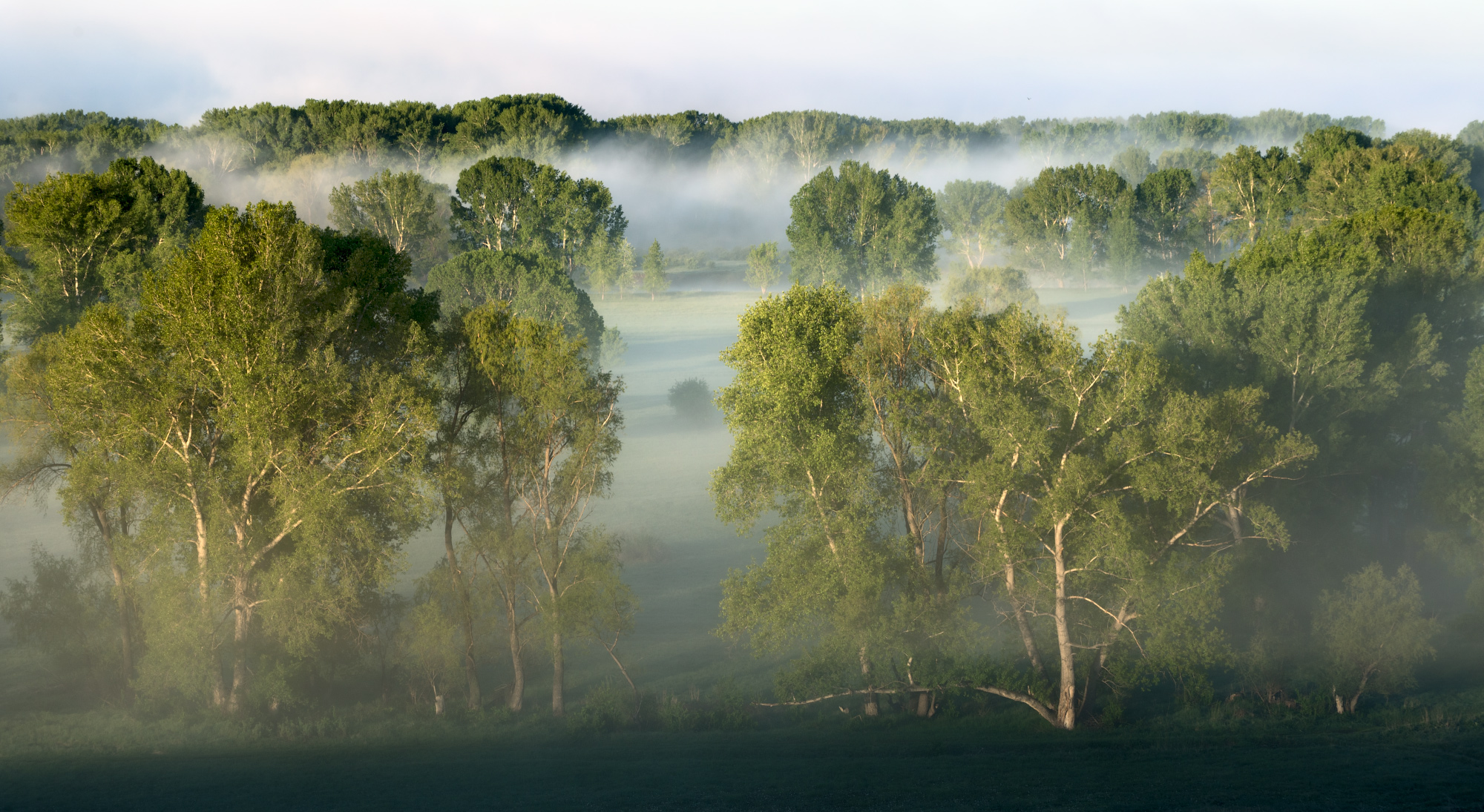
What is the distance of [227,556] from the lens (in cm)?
2955

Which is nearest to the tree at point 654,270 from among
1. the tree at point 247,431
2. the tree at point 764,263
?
the tree at point 764,263

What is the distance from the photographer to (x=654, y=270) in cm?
10744

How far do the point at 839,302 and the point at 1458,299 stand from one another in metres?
34.2

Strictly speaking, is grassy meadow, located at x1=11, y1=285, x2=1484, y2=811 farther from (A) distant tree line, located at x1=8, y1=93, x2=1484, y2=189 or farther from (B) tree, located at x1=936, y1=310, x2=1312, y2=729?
(A) distant tree line, located at x1=8, y1=93, x2=1484, y2=189

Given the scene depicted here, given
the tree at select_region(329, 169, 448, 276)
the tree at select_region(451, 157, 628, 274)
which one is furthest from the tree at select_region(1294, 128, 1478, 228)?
the tree at select_region(329, 169, 448, 276)

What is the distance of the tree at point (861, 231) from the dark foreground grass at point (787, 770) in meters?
70.9

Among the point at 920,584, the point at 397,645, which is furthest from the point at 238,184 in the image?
the point at 920,584

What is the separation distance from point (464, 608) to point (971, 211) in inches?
4184

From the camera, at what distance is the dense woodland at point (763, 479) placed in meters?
28.7

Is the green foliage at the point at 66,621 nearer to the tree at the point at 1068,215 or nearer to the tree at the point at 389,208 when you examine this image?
the tree at the point at 389,208

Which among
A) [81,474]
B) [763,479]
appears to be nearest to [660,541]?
[763,479]

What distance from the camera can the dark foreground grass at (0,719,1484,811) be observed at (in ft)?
74.0

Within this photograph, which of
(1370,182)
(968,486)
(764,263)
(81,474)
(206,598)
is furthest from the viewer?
(764,263)

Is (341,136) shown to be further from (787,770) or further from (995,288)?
(787,770)
